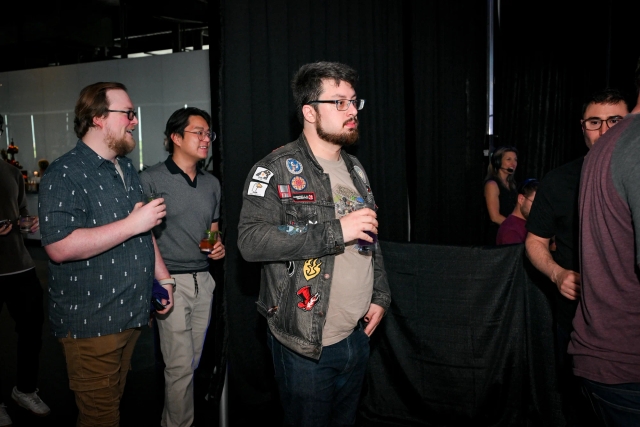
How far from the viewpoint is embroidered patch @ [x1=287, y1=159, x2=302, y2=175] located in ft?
5.95

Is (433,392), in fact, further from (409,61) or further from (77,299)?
(409,61)

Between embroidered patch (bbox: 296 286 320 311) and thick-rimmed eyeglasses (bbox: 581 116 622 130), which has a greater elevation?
thick-rimmed eyeglasses (bbox: 581 116 622 130)

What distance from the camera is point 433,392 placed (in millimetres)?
2861

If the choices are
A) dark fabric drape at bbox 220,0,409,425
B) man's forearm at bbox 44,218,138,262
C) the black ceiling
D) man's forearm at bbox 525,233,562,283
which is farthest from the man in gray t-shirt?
the black ceiling

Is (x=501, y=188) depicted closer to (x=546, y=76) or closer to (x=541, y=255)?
(x=541, y=255)

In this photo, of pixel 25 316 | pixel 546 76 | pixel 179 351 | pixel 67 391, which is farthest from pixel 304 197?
pixel 546 76

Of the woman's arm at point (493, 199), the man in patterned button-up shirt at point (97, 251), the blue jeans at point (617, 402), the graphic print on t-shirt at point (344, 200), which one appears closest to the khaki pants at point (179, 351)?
the man in patterned button-up shirt at point (97, 251)

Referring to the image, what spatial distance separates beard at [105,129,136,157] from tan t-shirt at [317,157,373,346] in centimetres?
86

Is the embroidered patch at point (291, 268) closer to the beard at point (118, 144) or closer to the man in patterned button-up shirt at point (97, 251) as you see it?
the man in patterned button-up shirt at point (97, 251)

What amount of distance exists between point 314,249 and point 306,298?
203 millimetres

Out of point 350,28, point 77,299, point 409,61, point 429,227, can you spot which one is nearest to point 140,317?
point 77,299

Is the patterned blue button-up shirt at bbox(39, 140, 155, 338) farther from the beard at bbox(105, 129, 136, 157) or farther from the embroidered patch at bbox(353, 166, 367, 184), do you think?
the embroidered patch at bbox(353, 166, 367, 184)

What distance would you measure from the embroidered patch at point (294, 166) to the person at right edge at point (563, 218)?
41.5 inches

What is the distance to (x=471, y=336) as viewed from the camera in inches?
109
